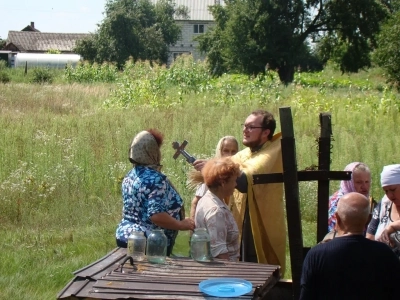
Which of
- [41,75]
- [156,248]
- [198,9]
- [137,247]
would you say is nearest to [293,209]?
[156,248]

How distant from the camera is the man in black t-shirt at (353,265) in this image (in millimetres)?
3865

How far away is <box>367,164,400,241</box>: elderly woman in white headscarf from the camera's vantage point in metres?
5.10

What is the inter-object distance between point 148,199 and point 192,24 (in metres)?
93.0

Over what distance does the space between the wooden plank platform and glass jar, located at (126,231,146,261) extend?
8 centimetres

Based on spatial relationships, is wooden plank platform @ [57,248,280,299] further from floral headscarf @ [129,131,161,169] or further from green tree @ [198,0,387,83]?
green tree @ [198,0,387,83]

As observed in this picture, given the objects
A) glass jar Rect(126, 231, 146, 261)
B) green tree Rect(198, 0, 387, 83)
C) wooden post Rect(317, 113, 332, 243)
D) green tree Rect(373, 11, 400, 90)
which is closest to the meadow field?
wooden post Rect(317, 113, 332, 243)

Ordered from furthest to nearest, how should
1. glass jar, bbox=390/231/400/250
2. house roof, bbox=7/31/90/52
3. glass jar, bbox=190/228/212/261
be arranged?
house roof, bbox=7/31/90/52
glass jar, bbox=390/231/400/250
glass jar, bbox=190/228/212/261

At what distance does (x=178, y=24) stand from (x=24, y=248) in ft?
289

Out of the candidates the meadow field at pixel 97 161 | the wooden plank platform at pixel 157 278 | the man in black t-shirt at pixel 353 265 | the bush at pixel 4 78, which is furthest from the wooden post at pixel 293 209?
the bush at pixel 4 78

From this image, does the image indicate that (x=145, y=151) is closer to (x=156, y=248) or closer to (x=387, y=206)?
(x=156, y=248)

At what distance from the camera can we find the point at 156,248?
4.97 metres

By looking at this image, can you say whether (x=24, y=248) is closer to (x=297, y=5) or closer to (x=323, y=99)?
(x=323, y=99)

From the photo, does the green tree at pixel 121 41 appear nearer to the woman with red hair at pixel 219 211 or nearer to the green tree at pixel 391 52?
the green tree at pixel 391 52

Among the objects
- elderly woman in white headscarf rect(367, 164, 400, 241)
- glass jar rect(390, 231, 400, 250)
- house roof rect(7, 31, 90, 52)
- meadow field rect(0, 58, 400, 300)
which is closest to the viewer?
glass jar rect(390, 231, 400, 250)
